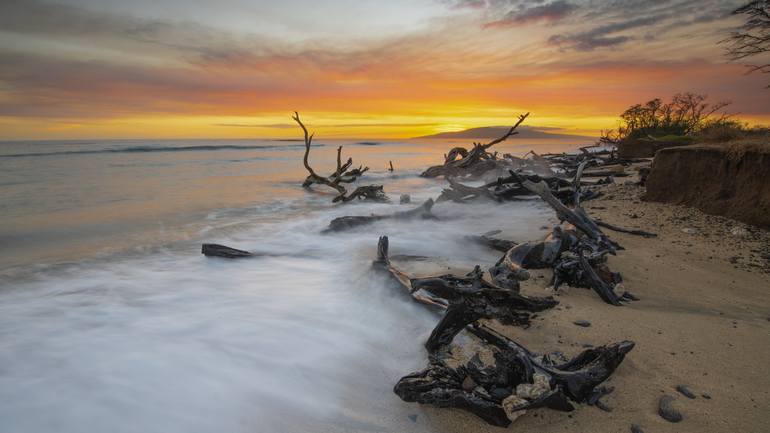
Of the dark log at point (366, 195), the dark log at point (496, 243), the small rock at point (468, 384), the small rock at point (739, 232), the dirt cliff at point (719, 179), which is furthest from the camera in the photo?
the dark log at point (366, 195)

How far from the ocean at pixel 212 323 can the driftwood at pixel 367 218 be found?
30 cm

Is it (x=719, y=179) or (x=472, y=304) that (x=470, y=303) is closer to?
(x=472, y=304)

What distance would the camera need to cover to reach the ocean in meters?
2.56

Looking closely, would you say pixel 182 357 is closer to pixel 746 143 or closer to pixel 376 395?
pixel 376 395

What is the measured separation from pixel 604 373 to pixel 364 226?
20.6 ft

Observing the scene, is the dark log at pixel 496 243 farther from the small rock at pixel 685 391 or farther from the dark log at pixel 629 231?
the small rock at pixel 685 391

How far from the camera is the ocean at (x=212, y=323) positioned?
2.56 metres

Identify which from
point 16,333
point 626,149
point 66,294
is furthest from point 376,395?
point 626,149

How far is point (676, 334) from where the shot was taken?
9.68 feet

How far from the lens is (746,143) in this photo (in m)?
5.96

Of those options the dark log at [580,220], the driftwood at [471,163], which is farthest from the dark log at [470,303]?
the driftwood at [471,163]

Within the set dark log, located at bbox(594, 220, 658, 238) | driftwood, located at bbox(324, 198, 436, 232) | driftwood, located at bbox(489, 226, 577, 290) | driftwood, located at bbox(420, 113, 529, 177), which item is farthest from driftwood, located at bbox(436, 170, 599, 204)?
driftwood, located at bbox(420, 113, 529, 177)

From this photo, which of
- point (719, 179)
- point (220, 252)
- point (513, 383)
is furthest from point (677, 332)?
point (220, 252)

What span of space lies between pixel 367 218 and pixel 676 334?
20.1 feet
